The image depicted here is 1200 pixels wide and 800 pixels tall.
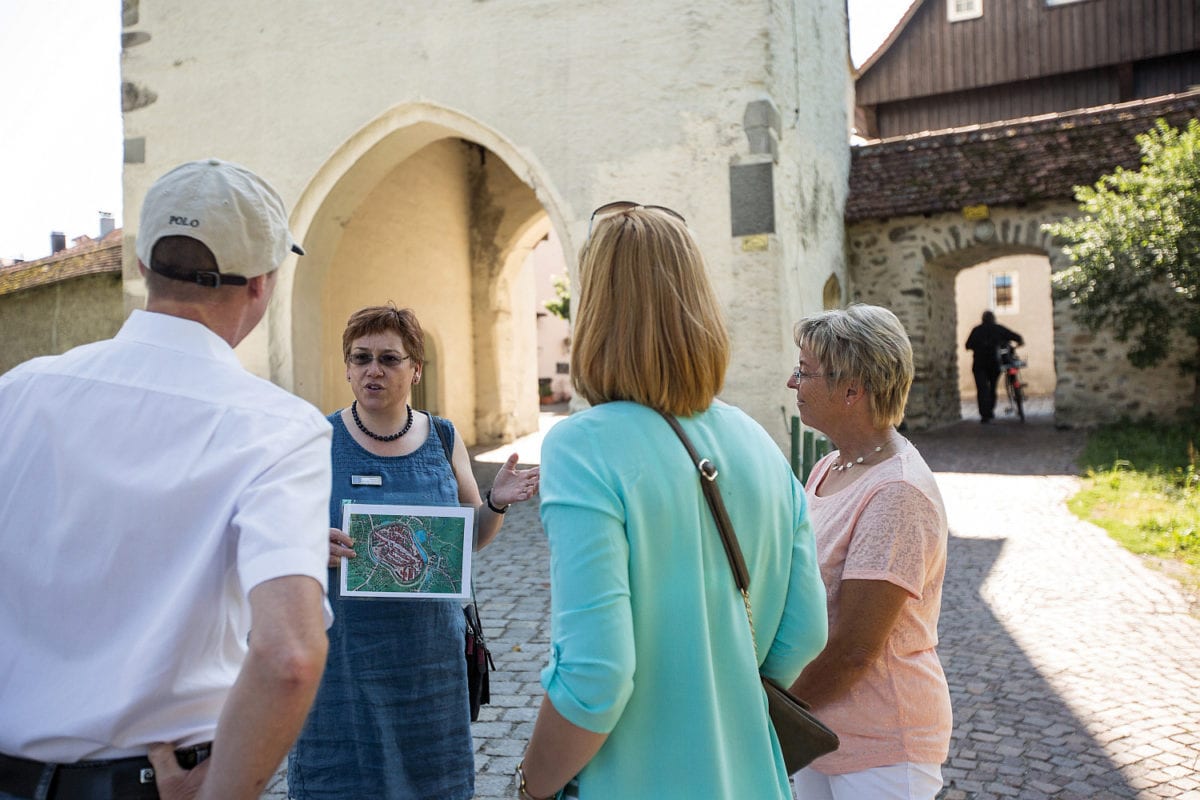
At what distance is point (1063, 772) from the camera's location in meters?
3.50

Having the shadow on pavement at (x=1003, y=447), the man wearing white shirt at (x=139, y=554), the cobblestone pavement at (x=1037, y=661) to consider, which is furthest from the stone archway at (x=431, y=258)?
the man wearing white shirt at (x=139, y=554)

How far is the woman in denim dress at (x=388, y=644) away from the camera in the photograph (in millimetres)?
2441

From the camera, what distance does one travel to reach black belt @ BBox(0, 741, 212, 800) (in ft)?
4.12

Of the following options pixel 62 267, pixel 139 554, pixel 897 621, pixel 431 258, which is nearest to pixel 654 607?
pixel 139 554

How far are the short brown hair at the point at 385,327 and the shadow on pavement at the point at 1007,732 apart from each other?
2.38 m

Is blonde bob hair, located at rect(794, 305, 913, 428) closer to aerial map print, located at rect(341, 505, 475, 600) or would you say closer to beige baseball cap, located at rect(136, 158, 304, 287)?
aerial map print, located at rect(341, 505, 475, 600)

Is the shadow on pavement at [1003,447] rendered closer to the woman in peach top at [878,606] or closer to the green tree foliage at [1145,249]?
the green tree foliage at [1145,249]

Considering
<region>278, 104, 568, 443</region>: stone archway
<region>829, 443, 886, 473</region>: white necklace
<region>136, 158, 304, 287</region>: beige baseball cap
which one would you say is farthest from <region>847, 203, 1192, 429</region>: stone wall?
<region>136, 158, 304, 287</region>: beige baseball cap

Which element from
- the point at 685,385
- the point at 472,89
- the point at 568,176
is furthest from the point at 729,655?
the point at 472,89

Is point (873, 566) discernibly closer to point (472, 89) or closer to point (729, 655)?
point (729, 655)

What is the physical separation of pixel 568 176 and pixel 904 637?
7158 mm

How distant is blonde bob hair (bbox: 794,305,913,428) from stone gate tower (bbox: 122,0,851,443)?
6.05m

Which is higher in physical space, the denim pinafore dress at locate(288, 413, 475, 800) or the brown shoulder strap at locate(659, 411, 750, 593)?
the brown shoulder strap at locate(659, 411, 750, 593)

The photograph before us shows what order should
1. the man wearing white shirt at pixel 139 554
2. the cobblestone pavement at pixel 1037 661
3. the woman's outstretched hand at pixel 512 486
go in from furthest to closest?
1. the cobblestone pavement at pixel 1037 661
2. the woman's outstretched hand at pixel 512 486
3. the man wearing white shirt at pixel 139 554
